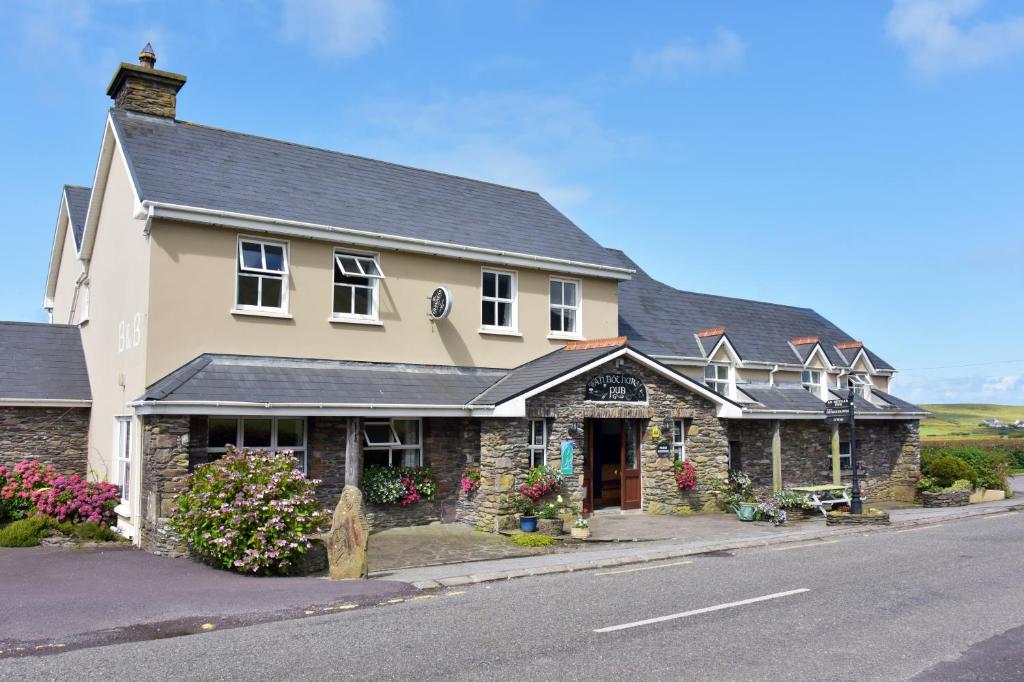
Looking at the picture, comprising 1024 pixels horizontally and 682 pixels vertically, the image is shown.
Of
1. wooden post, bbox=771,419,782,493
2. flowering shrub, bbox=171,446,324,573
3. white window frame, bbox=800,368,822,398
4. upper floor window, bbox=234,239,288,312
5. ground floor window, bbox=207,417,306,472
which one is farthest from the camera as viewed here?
white window frame, bbox=800,368,822,398

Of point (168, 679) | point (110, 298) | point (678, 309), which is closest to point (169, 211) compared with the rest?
point (110, 298)

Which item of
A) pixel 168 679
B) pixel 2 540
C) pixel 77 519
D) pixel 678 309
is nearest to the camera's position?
pixel 168 679

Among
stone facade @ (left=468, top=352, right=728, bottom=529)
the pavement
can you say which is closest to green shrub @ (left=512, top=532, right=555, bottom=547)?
stone facade @ (left=468, top=352, right=728, bottom=529)

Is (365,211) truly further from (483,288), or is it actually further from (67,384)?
(67,384)

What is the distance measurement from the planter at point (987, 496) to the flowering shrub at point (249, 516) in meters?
22.9

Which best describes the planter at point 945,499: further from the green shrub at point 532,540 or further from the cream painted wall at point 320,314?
the green shrub at point 532,540

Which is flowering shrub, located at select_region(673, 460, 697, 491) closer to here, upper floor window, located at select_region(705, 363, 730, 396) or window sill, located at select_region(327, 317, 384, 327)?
upper floor window, located at select_region(705, 363, 730, 396)

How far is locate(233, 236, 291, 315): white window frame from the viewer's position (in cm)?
1730

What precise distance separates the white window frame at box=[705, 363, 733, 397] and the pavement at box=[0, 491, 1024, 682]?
45.1 feet

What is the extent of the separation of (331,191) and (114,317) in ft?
18.9

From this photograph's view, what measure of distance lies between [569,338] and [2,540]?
1343 cm

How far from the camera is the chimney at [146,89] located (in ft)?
64.5

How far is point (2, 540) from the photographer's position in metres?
15.5

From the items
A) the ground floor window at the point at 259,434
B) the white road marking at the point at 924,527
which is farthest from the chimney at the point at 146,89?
the white road marking at the point at 924,527
